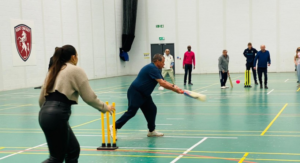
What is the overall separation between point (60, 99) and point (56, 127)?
1.12 feet

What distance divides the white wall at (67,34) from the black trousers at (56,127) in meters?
20.5

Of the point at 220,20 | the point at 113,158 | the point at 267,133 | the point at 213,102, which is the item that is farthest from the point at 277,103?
the point at 220,20

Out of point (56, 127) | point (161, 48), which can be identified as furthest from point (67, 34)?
point (56, 127)

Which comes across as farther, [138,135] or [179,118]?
[179,118]

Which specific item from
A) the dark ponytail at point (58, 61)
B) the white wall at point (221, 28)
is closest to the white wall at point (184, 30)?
the white wall at point (221, 28)

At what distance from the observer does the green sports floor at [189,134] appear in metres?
7.34

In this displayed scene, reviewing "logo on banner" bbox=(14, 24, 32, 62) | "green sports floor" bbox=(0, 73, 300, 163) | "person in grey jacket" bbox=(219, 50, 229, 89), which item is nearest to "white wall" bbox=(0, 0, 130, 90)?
"logo on banner" bbox=(14, 24, 32, 62)

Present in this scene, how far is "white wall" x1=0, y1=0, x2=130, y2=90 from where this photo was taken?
80.2 ft

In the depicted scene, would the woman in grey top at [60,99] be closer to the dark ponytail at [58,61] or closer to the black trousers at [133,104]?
the dark ponytail at [58,61]

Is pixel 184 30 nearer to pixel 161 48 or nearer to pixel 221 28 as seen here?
pixel 161 48

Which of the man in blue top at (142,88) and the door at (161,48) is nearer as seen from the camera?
the man in blue top at (142,88)

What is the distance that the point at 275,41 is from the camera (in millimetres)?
34719

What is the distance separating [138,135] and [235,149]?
2573 millimetres

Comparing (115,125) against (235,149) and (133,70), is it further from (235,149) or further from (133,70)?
(133,70)
